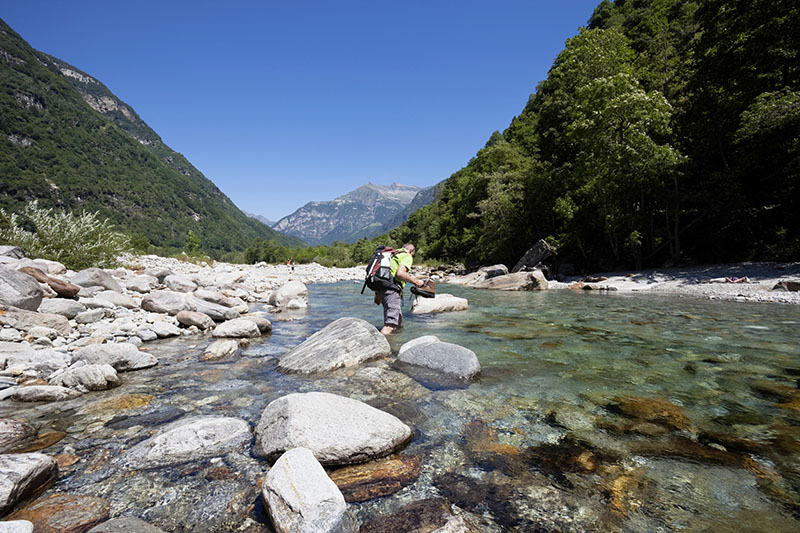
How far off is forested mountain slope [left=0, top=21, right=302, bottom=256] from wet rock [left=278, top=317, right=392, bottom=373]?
101328mm

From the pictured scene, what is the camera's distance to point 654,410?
3885 millimetres

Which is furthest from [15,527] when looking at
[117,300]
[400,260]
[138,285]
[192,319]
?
[138,285]

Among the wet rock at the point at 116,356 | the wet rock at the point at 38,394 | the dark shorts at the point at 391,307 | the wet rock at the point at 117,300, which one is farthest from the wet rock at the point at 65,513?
the wet rock at the point at 117,300

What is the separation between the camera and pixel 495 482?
2699 millimetres

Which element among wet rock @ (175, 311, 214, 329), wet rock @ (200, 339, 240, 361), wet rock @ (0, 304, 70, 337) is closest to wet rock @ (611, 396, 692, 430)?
wet rock @ (200, 339, 240, 361)

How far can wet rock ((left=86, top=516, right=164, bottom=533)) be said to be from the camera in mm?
1907

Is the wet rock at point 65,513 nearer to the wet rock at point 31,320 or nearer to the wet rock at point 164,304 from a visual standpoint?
the wet rock at point 31,320

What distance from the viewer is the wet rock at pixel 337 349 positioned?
18.6 ft

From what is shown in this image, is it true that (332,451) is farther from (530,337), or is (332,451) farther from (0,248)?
(0,248)

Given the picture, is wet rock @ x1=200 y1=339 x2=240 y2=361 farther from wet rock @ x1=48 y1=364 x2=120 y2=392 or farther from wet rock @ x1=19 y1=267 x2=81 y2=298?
wet rock @ x1=19 y1=267 x2=81 y2=298

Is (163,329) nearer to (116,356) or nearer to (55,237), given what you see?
(116,356)

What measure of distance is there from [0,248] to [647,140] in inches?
1063

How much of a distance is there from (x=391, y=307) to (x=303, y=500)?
6.21 m

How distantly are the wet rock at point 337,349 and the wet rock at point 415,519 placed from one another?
3471 mm
